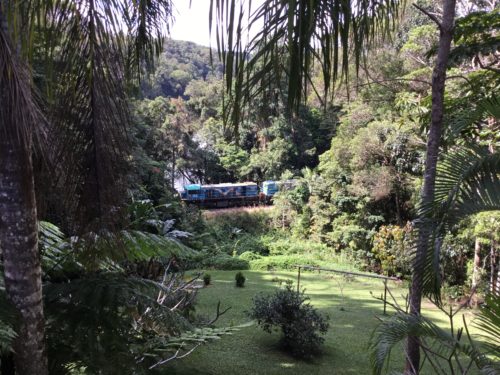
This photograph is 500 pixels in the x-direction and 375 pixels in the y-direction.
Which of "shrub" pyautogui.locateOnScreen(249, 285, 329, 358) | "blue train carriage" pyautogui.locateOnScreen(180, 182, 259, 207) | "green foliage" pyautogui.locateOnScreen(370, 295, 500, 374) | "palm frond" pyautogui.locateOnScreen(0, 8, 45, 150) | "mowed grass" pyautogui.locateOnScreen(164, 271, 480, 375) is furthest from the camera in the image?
"blue train carriage" pyautogui.locateOnScreen(180, 182, 259, 207)

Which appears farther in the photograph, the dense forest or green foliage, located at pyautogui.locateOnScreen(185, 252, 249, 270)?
green foliage, located at pyautogui.locateOnScreen(185, 252, 249, 270)

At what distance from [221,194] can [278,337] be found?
16.9m

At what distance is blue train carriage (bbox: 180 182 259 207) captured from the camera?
890 inches

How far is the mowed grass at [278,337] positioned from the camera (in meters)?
5.11

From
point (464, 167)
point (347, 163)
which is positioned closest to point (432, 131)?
point (464, 167)

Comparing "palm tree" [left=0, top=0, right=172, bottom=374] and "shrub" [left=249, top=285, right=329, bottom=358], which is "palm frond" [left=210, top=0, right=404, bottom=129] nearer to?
"palm tree" [left=0, top=0, right=172, bottom=374]

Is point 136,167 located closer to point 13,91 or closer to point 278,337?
point 13,91

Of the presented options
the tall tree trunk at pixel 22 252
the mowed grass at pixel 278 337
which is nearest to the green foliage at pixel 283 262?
the mowed grass at pixel 278 337

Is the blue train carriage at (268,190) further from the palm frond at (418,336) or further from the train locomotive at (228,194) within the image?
the palm frond at (418,336)

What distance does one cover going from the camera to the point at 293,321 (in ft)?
18.9

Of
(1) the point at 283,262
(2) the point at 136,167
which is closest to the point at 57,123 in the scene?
(2) the point at 136,167

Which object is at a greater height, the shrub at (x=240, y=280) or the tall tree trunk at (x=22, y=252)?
the tall tree trunk at (x=22, y=252)

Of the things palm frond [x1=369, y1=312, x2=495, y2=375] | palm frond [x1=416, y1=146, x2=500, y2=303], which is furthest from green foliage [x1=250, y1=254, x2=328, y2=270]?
palm frond [x1=369, y1=312, x2=495, y2=375]

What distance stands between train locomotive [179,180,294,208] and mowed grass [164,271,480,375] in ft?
35.8
